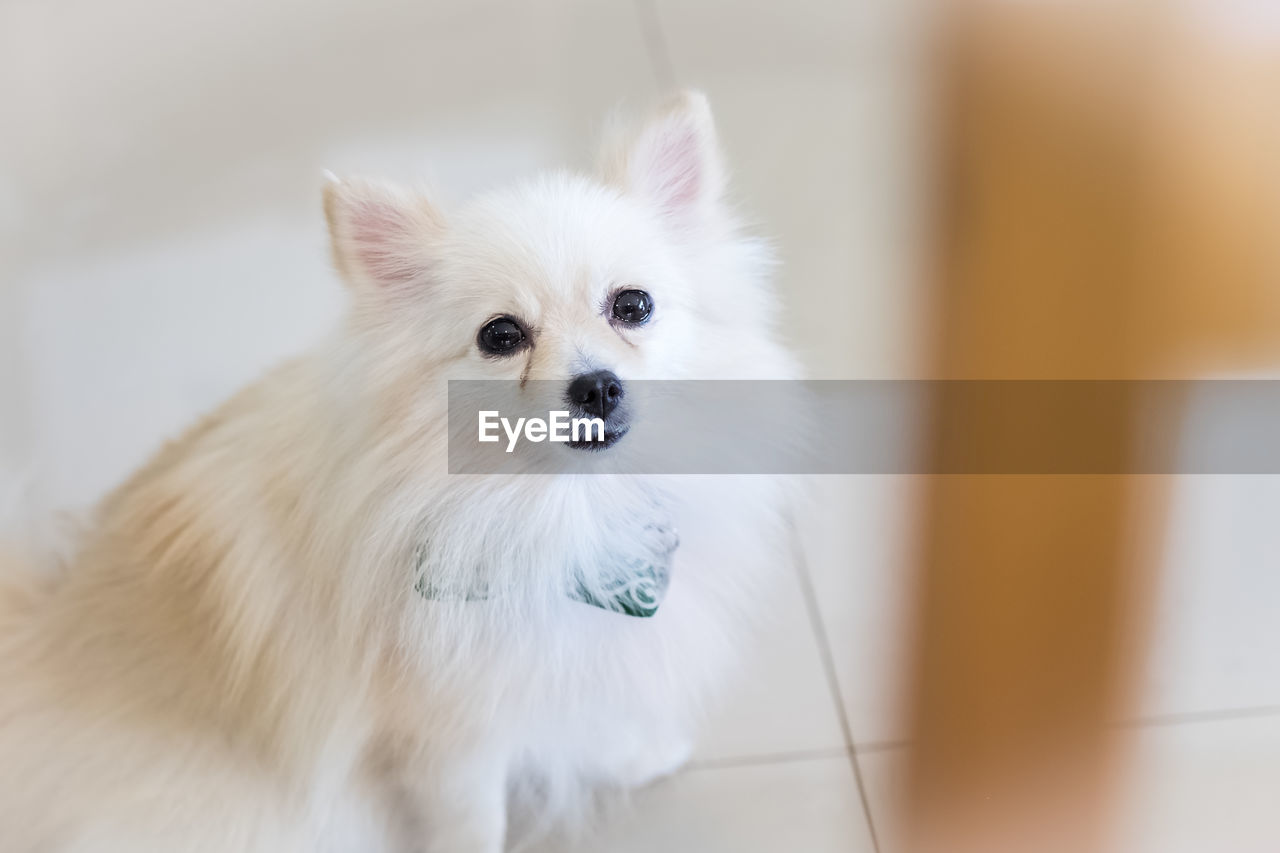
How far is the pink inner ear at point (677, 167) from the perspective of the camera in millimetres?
997

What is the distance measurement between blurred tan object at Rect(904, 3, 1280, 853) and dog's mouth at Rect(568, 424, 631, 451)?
332mm

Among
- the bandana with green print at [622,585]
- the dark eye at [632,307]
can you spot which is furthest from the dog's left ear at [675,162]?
the bandana with green print at [622,585]

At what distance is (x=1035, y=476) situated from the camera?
90 centimetres

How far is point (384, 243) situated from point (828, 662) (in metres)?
0.88

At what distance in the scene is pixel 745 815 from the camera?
131cm

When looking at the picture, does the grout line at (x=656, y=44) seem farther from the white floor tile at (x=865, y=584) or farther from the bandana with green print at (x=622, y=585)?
the bandana with green print at (x=622, y=585)

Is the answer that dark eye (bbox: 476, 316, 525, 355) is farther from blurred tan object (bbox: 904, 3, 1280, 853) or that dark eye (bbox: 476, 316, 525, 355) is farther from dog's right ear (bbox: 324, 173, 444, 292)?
blurred tan object (bbox: 904, 3, 1280, 853)

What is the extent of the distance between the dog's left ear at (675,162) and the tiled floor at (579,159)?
23.5 inches

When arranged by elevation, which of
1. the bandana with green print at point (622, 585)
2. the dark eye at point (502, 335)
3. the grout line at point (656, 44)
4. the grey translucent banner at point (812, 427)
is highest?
the grout line at point (656, 44)

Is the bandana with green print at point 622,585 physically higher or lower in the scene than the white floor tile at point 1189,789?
higher

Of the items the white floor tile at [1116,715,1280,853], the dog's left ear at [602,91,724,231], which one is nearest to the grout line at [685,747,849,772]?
the white floor tile at [1116,715,1280,853]

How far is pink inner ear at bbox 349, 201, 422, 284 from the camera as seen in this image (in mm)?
935

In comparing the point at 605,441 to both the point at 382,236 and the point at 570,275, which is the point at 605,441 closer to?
the point at 570,275

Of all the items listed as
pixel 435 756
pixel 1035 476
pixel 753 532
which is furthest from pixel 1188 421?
pixel 435 756
